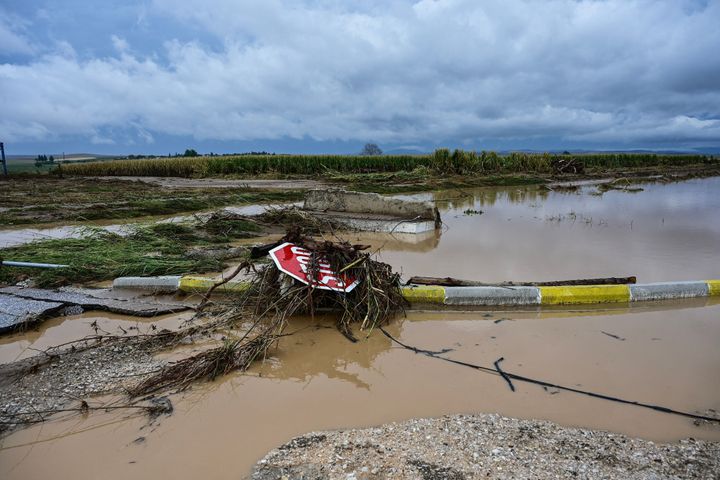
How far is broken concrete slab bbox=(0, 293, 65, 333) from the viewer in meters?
4.30

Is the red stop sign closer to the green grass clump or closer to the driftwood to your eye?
the driftwood

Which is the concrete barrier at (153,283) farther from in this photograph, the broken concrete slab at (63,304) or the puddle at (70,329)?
the puddle at (70,329)

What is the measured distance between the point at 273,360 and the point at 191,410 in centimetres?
84

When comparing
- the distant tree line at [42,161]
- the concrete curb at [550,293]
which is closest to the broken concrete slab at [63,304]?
the concrete curb at [550,293]

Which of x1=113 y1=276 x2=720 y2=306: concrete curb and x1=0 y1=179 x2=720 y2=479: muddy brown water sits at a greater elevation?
x1=113 y1=276 x2=720 y2=306: concrete curb

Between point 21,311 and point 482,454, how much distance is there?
4651 mm

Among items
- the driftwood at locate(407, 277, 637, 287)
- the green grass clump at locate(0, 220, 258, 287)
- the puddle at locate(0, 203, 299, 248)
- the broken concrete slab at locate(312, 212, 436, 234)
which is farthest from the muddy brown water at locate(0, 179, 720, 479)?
the puddle at locate(0, 203, 299, 248)

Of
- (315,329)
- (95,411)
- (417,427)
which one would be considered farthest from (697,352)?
(95,411)

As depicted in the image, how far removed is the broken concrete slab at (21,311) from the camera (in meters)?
4.30

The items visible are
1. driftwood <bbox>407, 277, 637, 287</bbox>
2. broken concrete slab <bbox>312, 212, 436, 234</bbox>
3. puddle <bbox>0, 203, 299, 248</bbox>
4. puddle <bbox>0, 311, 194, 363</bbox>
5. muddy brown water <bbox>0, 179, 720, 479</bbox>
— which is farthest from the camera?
broken concrete slab <bbox>312, 212, 436, 234</bbox>

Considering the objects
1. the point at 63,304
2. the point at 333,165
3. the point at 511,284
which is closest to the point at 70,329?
the point at 63,304

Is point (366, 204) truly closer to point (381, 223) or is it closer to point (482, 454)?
point (381, 223)

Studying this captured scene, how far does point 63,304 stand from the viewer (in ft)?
15.9

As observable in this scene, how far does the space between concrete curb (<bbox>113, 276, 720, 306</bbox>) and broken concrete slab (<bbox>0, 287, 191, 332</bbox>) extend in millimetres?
788
